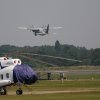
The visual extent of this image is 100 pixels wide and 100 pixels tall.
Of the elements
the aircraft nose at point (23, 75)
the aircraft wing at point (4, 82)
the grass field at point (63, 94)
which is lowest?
the grass field at point (63, 94)

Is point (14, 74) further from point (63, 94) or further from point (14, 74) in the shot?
point (63, 94)

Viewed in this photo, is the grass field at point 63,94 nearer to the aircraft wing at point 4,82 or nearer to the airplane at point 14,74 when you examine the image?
the airplane at point 14,74

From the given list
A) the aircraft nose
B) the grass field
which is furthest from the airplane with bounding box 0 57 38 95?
the grass field

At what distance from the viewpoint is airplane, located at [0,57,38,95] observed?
57.2 m

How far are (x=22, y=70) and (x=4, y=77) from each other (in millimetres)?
1995

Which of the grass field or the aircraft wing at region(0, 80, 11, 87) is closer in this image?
the grass field

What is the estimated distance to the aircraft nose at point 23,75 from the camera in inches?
2251

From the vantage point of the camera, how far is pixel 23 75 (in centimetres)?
5716

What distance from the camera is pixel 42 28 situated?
181000 millimetres

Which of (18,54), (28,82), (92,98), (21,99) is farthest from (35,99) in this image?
(18,54)

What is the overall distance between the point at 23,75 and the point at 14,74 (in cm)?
90

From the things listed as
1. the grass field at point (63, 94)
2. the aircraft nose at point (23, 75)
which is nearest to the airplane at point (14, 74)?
the aircraft nose at point (23, 75)

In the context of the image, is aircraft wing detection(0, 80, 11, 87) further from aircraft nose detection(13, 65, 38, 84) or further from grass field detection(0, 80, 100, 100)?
grass field detection(0, 80, 100, 100)

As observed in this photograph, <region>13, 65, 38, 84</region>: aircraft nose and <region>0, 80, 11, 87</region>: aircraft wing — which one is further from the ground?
<region>13, 65, 38, 84</region>: aircraft nose
